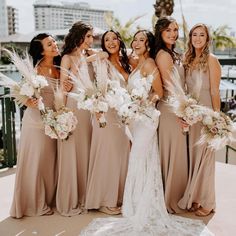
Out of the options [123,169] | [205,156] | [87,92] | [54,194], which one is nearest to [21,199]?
[54,194]

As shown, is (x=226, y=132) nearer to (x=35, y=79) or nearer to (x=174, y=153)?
(x=174, y=153)

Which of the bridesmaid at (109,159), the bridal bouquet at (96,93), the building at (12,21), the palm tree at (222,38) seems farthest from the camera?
the building at (12,21)

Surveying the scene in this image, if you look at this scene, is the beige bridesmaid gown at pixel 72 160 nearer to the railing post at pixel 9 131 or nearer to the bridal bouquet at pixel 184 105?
the bridal bouquet at pixel 184 105

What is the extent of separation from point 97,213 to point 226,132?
4.56 feet

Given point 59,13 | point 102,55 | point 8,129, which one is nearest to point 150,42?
point 102,55

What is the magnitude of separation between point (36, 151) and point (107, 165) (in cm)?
66

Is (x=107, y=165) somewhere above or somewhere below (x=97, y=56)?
below

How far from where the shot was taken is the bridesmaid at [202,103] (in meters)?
3.34

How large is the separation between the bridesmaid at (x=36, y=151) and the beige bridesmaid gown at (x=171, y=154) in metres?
1.02

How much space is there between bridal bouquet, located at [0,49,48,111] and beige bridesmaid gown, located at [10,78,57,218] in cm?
20

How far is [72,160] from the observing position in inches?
139

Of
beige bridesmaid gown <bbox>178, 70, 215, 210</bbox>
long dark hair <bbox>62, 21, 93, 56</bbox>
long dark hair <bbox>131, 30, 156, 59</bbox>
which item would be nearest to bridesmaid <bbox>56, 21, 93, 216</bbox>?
long dark hair <bbox>62, 21, 93, 56</bbox>

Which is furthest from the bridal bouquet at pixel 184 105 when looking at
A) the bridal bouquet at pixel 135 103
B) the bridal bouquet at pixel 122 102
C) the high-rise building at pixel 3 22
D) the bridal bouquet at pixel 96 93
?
the high-rise building at pixel 3 22

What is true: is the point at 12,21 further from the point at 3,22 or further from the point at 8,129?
the point at 8,129
